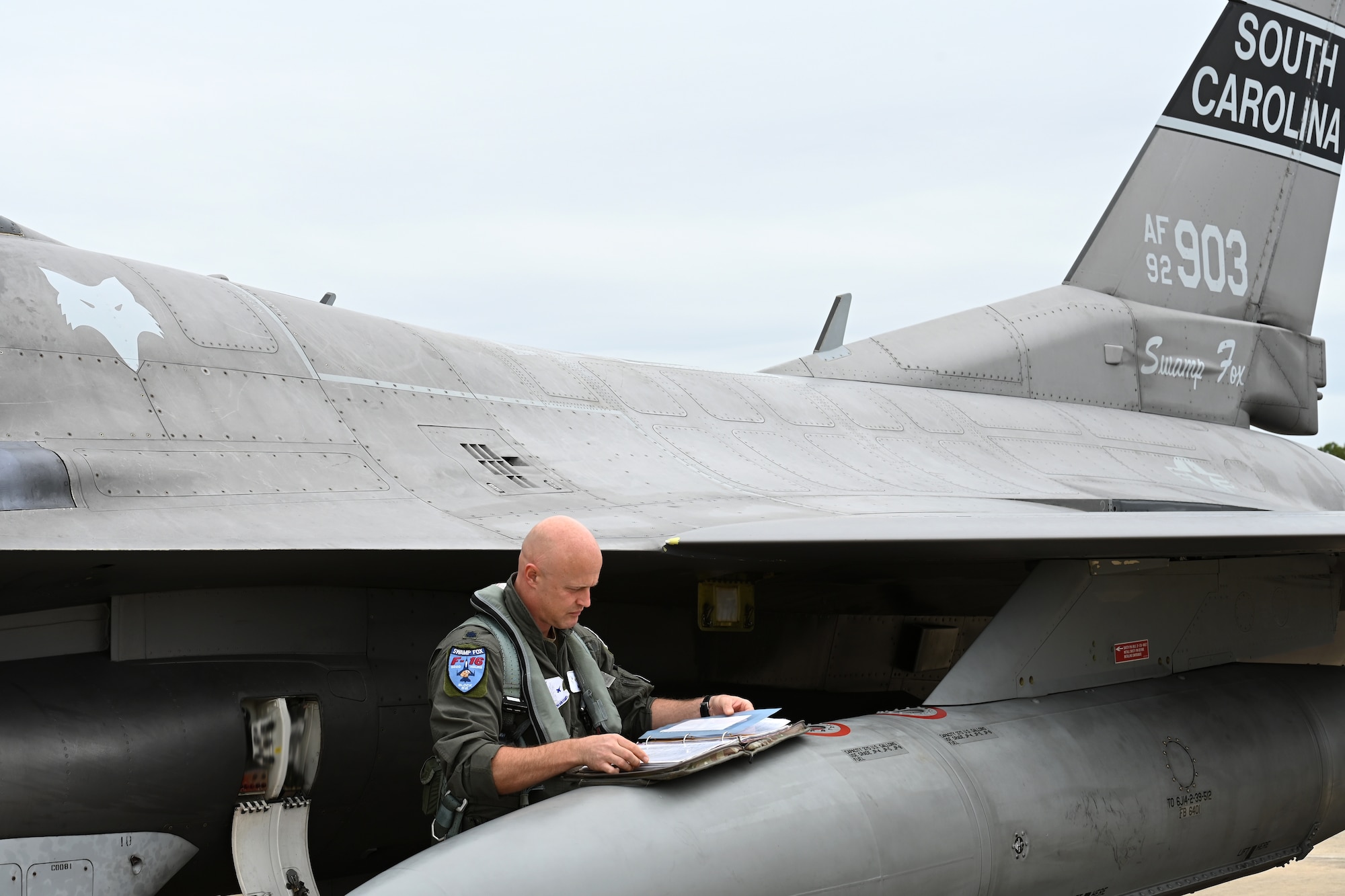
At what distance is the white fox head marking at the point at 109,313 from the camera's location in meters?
4.21

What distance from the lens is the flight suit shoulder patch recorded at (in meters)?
2.94

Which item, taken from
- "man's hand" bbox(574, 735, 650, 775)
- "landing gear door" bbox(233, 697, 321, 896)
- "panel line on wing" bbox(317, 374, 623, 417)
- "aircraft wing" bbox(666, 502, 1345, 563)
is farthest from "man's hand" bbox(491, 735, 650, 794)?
"panel line on wing" bbox(317, 374, 623, 417)

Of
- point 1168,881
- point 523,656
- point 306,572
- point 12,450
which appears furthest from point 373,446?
point 1168,881

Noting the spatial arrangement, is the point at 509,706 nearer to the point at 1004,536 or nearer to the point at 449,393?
the point at 1004,536

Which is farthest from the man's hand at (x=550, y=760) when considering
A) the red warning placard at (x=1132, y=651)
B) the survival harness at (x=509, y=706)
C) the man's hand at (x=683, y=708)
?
the red warning placard at (x=1132, y=651)

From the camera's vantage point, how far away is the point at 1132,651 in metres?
5.00

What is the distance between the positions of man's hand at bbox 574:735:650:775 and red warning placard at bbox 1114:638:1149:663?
264 cm

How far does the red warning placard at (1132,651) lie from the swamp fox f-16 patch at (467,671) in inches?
117

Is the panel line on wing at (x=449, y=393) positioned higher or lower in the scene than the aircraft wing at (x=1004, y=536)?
higher

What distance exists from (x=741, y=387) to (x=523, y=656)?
397cm

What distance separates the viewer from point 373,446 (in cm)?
463

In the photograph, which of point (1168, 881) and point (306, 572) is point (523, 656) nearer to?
point (306, 572)

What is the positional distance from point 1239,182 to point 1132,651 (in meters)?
6.16

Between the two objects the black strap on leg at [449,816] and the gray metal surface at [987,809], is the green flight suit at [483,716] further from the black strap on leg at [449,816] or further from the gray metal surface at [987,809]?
the gray metal surface at [987,809]
